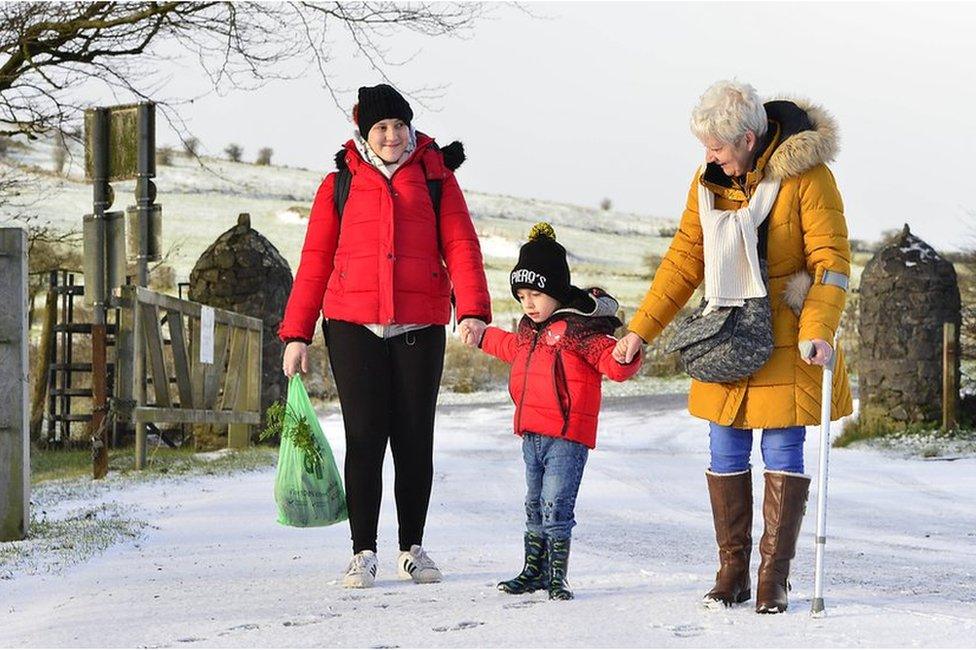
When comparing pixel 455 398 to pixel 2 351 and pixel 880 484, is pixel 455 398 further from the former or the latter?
pixel 2 351

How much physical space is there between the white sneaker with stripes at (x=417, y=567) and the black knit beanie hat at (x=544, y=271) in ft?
3.81

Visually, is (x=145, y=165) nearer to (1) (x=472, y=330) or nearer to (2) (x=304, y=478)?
(2) (x=304, y=478)

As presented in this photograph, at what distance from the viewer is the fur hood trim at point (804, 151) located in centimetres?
511

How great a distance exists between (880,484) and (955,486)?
0.65 metres

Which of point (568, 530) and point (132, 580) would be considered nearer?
point (568, 530)

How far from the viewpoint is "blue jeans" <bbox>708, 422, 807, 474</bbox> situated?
521cm

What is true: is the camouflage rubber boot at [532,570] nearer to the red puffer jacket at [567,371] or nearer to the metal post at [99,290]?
the red puffer jacket at [567,371]

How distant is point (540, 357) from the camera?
5.68 m

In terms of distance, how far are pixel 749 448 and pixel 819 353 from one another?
0.54 m

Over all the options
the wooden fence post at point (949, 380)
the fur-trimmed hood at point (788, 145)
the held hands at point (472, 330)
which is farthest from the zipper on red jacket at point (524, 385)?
the wooden fence post at point (949, 380)

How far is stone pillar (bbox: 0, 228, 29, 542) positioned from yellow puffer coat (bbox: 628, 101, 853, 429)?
398 cm

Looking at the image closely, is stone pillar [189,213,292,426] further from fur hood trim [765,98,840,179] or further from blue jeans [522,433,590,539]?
fur hood trim [765,98,840,179]

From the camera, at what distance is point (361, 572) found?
5902 mm

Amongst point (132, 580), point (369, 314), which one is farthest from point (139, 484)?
point (369, 314)
